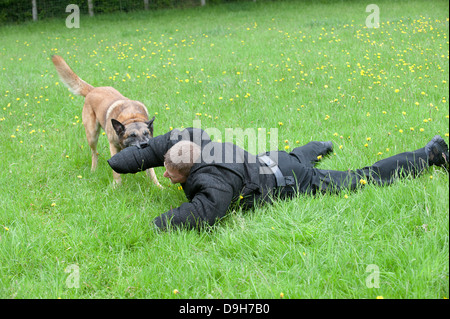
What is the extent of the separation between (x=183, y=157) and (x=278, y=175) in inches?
35.8

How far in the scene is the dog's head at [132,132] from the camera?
4.10 meters

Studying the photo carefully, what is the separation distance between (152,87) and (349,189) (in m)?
5.03

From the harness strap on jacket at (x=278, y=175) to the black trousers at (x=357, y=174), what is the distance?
6 cm

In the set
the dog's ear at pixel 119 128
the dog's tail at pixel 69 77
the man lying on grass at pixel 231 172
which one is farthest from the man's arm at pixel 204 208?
the dog's tail at pixel 69 77

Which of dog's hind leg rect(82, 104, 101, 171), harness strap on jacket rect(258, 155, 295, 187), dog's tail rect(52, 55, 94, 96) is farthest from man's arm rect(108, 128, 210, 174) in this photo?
dog's tail rect(52, 55, 94, 96)

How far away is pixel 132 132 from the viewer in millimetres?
4125

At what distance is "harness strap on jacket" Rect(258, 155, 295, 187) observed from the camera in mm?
3570

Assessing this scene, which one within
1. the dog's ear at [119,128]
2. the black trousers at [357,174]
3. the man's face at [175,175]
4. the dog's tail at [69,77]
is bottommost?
the black trousers at [357,174]

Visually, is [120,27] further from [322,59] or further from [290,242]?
[290,242]

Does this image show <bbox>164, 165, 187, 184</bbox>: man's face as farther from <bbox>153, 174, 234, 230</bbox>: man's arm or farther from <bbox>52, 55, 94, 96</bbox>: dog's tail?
<bbox>52, 55, 94, 96</bbox>: dog's tail

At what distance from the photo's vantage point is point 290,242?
285 centimetres

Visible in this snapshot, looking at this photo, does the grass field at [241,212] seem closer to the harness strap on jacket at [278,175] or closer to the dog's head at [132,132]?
the harness strap on jacket at [278,175]

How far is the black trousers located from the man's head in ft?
2.92

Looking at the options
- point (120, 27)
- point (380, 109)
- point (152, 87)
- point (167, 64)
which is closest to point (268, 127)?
point (380, 109)
